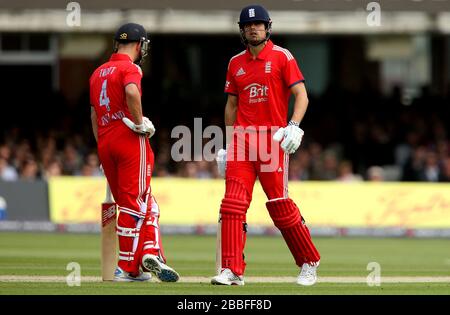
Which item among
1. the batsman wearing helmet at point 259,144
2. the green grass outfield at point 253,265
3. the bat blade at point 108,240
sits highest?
the batsman wearing helmet at point 259,144

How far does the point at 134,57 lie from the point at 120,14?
12.2m

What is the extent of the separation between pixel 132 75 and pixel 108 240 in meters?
1.38

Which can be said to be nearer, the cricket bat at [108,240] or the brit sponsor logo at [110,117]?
the brit sponsor logo at [110,117]

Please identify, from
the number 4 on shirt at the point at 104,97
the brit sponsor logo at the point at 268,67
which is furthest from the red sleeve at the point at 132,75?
the brit sponsor logo at the point at 268,67

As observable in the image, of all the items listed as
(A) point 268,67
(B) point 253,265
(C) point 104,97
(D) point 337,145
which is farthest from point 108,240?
(D) point 337,145

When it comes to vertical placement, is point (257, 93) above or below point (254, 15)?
below

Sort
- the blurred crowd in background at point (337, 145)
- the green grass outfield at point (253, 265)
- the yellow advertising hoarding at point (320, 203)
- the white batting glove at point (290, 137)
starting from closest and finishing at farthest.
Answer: the green grass outfield at point (253, 265), the white batting glove at point (290, 137), the yellow advertising hoarding at point (320, 203), the blurred crowd in background at point (337, 145)

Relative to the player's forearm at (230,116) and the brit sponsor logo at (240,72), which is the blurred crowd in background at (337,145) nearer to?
the player's forearm at (230,116)

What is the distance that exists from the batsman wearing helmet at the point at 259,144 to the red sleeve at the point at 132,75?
0.78 m

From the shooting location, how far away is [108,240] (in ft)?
33.6

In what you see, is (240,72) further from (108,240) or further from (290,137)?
(108,240)

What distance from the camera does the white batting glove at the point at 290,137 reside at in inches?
378
